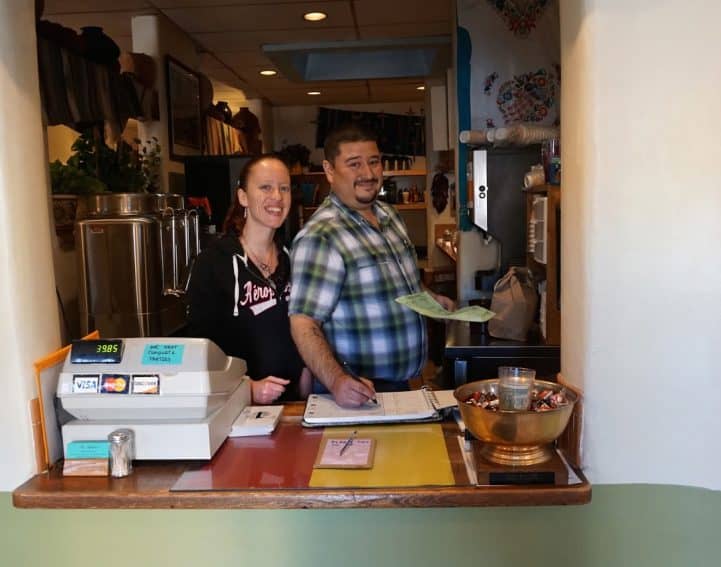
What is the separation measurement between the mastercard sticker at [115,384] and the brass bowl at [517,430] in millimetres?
657

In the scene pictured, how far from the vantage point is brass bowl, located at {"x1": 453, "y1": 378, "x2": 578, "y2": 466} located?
128 cm

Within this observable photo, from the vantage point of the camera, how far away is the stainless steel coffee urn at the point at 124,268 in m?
3.31

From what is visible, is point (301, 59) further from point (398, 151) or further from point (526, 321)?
point (398, 151)

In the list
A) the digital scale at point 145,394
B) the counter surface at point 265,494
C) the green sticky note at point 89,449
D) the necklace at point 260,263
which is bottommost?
the counter surface at point 265,494

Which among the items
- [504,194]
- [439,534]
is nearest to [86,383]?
[439,534]

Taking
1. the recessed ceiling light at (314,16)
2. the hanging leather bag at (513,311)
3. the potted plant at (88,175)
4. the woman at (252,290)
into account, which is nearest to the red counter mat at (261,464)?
the woman at (252,290)

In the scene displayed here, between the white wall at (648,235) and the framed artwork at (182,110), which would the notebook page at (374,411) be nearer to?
the white wall at (648,235)

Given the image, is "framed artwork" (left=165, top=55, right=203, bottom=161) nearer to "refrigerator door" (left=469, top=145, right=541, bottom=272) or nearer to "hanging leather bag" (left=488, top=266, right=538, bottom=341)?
"refrigerator door" (left=469, top=145, right=541, bottom=272)

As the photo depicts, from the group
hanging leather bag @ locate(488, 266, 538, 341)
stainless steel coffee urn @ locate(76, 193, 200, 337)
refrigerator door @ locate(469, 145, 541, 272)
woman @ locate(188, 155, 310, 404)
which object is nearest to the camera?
woman @ locate(188, 155, 310, 404)

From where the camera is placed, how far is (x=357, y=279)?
7.16 ft

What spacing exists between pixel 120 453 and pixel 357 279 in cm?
99

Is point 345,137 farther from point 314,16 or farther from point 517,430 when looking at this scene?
point 314,16

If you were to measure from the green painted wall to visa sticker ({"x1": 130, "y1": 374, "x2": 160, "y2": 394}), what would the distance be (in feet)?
0.82

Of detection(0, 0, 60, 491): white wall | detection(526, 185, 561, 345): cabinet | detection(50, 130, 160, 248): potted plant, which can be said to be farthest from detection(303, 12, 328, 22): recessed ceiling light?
detection(0, 0, 60, 491): white wall
